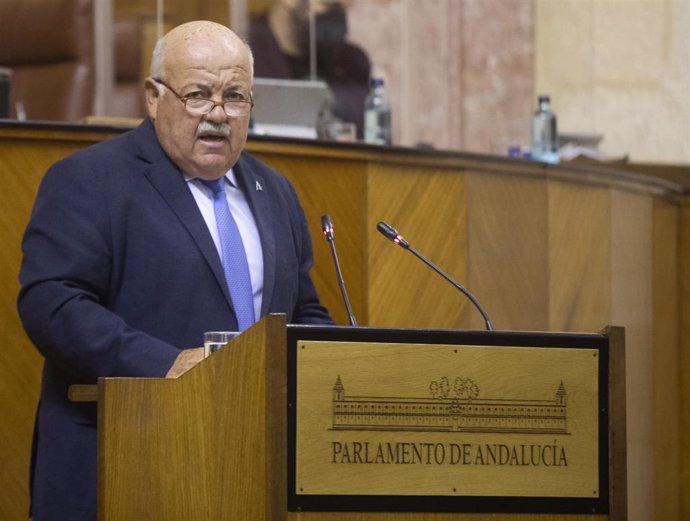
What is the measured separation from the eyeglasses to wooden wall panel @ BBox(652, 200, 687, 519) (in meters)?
2.64

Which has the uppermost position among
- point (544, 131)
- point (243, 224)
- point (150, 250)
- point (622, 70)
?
point (622, 70)

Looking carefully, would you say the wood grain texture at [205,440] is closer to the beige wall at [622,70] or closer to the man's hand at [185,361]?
the man's hand at [185,361]

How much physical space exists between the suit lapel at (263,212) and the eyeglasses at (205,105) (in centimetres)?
16

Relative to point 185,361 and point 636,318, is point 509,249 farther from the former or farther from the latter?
point 185,361

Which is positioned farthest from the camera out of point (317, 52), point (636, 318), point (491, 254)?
point (317, 52)

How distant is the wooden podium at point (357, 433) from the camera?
245cm

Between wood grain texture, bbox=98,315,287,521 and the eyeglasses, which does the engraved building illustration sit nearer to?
wood grain texture, bbox=98,315,287,521

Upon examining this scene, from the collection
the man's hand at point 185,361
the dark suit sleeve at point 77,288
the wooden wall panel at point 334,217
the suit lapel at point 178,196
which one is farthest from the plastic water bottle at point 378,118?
the man's hand at point 185,361

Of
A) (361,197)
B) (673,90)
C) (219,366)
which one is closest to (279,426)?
(219,366)

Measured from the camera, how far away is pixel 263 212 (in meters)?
3.19

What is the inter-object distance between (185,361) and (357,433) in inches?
16.3

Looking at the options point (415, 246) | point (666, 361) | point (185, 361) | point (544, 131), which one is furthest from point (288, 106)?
point (185, 361)

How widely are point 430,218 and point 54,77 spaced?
2253 mm

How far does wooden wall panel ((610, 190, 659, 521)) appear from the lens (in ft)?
16.5
